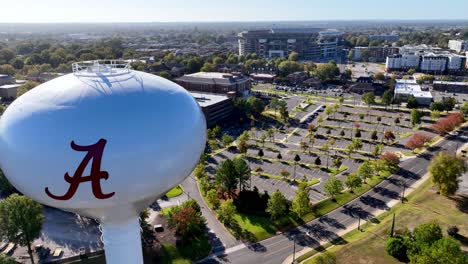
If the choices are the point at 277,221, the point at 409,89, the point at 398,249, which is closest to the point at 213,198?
the point at 277,221

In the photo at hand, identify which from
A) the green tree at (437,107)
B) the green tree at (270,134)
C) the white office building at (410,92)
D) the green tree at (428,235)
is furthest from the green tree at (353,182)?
the white office building at (410,92)

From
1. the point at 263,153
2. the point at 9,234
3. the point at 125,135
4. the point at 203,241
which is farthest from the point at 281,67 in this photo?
the point at 125,135

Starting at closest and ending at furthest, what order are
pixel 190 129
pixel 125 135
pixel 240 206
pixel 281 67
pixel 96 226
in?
1. pixel 125 135
2. pixel 190 129
3. pixel 96 226
4. pixel 240 206
5. pixel 281 67

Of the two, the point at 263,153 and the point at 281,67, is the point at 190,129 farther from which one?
the point at 281,67

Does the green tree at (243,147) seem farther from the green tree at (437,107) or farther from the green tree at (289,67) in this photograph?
the green tree at (289,67)

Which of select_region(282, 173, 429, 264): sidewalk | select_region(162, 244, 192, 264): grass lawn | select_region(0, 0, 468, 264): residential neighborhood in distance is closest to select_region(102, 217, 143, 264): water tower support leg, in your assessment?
select_region(0, 0, 468, 264): residential neighborhood in distance

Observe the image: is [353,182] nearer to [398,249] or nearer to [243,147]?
[398,249]
